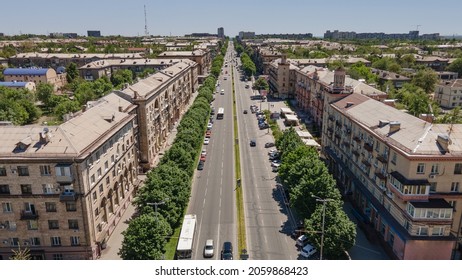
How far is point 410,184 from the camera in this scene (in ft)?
167

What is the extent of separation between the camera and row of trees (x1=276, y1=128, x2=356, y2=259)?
5144 cm

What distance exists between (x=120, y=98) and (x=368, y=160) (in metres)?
52.5

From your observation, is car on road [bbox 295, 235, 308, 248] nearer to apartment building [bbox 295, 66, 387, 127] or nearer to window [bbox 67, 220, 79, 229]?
window [bbox 67, 220, 79, 229]

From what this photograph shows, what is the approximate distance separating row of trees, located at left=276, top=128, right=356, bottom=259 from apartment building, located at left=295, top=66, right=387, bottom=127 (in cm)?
2447

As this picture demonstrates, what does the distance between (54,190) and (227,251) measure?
2637 cm

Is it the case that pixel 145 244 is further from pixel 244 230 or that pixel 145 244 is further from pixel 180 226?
pixel 244 230

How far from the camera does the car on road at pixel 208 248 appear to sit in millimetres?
55188

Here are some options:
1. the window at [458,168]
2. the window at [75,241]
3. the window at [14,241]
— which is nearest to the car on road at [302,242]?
the window at [458,168]

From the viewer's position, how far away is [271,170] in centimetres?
8969

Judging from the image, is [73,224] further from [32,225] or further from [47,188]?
[47,188]

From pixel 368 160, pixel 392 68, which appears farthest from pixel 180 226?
pixel 392 68

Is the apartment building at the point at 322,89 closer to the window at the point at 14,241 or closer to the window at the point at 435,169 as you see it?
the window at the point at 435,169

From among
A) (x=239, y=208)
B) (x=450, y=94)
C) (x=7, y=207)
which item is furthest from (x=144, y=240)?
(x=450, y=94)

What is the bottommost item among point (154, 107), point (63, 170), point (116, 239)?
point (116, 239)
